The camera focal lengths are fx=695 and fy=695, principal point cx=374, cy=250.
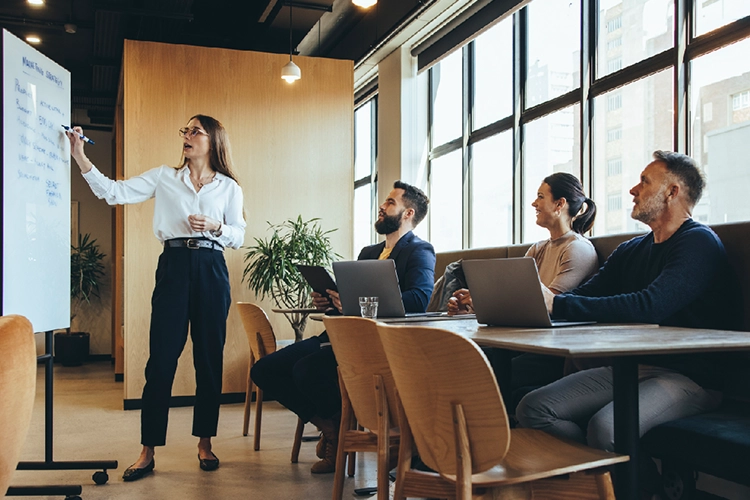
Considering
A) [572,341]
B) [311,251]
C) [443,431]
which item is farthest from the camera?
[311,251]

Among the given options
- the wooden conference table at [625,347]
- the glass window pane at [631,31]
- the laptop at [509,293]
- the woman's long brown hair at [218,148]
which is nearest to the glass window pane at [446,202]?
the glass window pane at [631,31]

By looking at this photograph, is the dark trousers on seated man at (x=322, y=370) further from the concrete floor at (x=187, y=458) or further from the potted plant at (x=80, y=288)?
the potted plant at (x=80, y=288)

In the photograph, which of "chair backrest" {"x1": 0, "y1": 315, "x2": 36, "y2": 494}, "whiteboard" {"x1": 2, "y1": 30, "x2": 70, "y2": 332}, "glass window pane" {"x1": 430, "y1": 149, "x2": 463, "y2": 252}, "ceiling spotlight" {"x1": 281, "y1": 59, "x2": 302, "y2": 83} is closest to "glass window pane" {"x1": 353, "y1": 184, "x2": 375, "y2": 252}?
"glass window pane" {"x1": 430, "y1": 149, "x2": 463, "y2": 252}

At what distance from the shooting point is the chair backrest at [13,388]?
118 centimetres


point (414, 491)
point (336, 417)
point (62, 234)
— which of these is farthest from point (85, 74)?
point (414, 491)

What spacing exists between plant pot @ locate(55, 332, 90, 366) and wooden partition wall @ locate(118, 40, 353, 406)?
347cm

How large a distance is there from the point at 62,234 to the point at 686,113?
3517mm

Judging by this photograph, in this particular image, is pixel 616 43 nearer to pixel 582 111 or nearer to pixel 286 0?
pixel 582 111

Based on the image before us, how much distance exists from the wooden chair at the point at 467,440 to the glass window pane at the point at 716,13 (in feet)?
10.0

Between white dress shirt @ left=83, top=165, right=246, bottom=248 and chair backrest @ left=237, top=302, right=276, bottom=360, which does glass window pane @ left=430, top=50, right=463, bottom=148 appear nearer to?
chair backrest @ left=237, top=302, right=276, bottom=360

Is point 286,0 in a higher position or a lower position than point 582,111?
higher

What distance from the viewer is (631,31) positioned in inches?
182

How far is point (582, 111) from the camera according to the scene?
5094mm

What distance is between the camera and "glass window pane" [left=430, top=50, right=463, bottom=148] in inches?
276
